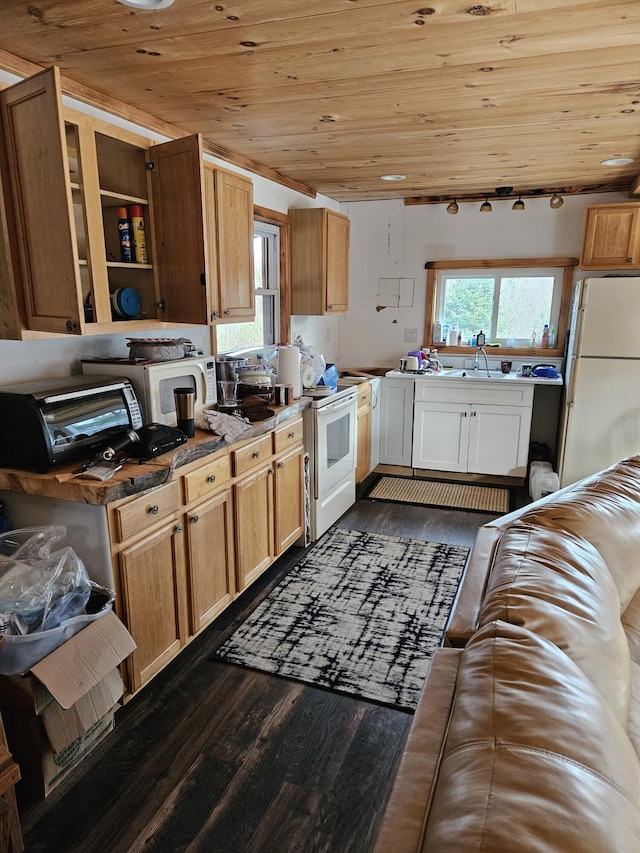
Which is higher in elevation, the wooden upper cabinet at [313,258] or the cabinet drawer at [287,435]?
the wooden upper cabinet at [313,258]

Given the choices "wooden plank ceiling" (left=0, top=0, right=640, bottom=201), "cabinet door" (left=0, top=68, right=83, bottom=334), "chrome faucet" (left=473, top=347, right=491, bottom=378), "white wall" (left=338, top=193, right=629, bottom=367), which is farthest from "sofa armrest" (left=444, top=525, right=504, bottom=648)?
"white wall" (left=338, top=193, right=629, bottom=367)

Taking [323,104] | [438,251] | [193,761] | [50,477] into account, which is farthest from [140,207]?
[438,251]

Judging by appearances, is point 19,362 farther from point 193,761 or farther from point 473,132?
point 473,132

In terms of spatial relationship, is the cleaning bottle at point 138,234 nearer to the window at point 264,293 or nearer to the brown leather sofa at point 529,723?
the window at point 264,293

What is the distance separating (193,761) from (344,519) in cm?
218

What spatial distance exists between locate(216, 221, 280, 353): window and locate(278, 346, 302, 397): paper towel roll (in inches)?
22.4

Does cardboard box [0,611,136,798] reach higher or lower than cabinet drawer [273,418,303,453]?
lower

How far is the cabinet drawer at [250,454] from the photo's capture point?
8.45 feet

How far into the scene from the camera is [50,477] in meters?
1.83

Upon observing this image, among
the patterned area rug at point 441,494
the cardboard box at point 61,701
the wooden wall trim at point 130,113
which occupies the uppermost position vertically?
the wooden wall trim at point 130,113

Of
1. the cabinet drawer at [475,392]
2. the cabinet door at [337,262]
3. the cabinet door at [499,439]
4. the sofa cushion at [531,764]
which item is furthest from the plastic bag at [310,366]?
the sofa cushion at [531,764]

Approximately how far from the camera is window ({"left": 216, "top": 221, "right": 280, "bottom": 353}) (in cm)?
383

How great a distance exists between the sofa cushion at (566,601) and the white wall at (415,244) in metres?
3.81

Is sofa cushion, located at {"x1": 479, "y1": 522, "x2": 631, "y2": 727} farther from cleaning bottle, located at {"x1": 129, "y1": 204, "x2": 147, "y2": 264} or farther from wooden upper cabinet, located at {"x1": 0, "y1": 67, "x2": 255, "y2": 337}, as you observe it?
cleaning bottle, located at {"x1": 129, "y1": 204, "x2": 147, "y2": 264}
